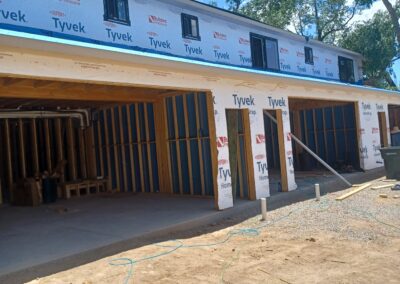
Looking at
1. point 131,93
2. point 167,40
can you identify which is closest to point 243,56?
point 167,40

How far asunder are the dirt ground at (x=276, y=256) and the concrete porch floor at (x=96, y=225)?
17.7 inches

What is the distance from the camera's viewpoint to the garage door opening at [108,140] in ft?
38.4

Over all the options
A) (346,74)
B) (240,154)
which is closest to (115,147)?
(240,154)

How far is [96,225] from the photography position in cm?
876

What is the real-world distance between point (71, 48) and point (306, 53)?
57.3ft

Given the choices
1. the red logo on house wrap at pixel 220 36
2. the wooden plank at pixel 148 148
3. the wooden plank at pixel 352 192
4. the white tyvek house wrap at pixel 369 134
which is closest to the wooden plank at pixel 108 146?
the wooden plank at pixel 148 148

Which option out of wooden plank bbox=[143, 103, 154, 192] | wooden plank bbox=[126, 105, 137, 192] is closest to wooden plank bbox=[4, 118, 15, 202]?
wooden plank bbox=[126, 105, 137, 192]

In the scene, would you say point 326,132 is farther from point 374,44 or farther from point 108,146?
point 374,44

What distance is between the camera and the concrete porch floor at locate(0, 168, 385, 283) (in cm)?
643

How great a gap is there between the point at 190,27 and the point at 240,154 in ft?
20.5

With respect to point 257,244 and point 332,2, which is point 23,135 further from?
point 332,2

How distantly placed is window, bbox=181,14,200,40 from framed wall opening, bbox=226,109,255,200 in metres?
5.11

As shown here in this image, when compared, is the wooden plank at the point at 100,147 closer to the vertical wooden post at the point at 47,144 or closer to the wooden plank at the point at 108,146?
the wooden plank at the point at 108,146

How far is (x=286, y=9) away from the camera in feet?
107
